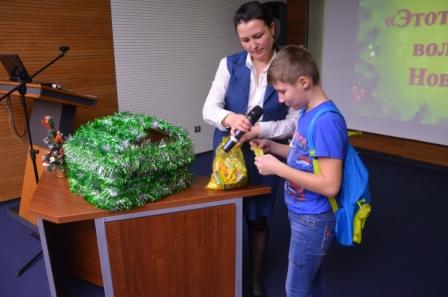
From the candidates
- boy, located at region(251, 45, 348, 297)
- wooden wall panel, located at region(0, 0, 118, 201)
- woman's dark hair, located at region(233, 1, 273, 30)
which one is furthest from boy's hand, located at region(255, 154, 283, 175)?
wooden wall panel, located at region(0, 0, 118, 201)

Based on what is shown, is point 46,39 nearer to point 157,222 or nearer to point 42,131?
point 42,131

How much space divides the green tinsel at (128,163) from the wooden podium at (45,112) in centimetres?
110

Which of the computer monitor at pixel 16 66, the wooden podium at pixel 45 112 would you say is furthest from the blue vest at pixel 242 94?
the computer monitor at pixel 16 66

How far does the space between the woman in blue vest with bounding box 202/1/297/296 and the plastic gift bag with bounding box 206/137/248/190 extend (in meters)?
0.08

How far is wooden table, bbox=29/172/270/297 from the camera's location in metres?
1.38

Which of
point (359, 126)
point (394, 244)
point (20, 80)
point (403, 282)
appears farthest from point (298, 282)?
point (359, 126)

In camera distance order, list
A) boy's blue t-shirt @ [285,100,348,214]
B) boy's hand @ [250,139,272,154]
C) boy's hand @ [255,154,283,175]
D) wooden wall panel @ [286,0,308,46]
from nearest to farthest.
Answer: boy's blue t-shirt @ [285,100,348,214], boy's hand @ [255,154,283,175], boy's hand @ [250,139,272,154], wooden wall panel @ [286,0,308,46]

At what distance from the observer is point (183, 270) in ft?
5.03

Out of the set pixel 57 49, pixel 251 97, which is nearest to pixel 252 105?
pixel 251 97

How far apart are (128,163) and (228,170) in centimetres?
43

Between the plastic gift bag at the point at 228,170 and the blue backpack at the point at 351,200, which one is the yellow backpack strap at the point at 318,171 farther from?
the plastic gift bag at the point at 228,170

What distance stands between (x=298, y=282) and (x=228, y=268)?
0.38 m

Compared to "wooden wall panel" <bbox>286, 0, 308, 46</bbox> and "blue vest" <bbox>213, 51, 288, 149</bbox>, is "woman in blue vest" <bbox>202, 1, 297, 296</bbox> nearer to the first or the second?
"blue vest" <bbox>213, 51, 288, 149</bbox>

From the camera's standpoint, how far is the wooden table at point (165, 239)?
4.54 feet
